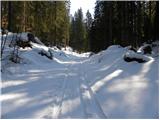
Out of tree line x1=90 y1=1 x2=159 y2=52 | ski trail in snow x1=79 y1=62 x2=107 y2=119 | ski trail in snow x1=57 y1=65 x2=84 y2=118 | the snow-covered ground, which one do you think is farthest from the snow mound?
tree line x1=90 y1=1 x2=159 y2=52

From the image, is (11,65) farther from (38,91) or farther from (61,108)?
(61,108)

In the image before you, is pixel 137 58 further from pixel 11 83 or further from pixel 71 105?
pixel 71 105

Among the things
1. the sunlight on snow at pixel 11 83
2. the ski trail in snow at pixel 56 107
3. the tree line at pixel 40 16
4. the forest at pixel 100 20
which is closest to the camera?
the ski trail in snow at pixel 56 107

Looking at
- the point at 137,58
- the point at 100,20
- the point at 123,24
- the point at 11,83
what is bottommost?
the point at 11,83

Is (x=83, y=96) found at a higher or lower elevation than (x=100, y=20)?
lower

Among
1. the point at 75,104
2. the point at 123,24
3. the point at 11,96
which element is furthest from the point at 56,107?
the point at 123,24

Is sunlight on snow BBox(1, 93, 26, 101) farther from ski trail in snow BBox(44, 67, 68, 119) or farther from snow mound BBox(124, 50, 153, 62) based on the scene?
snow mound BBox(124, 50, 153, 62)

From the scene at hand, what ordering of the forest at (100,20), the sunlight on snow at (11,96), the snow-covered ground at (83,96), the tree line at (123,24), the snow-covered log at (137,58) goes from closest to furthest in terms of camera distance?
the snow-covered ground at (83,96) → the sunlight on snow at (11,96) → the snow-covered log at (137,58) → the tree line at (123,24) → the forest at (100,20)

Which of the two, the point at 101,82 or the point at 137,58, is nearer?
the point at 101,82

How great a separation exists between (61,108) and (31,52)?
13634 millimetres

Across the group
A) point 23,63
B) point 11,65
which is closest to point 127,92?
point 11,65

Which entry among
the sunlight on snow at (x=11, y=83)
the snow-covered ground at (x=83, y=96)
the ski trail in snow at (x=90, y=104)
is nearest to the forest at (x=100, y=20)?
the snow-covered ground at (x=83, y=96)

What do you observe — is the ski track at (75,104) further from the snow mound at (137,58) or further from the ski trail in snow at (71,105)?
the snow mound at (137,58)

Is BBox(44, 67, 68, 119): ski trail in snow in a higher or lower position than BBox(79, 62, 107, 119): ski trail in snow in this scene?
higher
